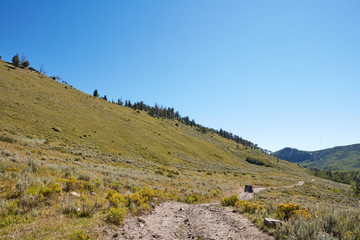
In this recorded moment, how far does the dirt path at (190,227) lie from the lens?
269 inches

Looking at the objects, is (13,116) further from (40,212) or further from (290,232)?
(290,232)

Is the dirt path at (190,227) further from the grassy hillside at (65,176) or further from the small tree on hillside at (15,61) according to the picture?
the small tree on hillside at (15,61)

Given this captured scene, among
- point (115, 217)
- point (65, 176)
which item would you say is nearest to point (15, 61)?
point (65, 176)

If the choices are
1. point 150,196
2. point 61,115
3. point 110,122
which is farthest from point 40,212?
point 110,122

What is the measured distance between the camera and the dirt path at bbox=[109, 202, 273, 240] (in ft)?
22.4

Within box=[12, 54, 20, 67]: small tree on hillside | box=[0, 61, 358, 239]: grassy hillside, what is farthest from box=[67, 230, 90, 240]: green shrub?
box=[12, 54, 20, 67]: small tree on hillside

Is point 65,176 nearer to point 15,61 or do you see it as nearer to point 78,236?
point 78,236

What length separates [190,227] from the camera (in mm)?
8203

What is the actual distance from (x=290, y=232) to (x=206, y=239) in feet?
10.2

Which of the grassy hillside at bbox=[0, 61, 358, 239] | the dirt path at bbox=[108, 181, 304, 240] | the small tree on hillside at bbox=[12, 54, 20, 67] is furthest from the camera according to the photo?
the small tree on hillside at bbox=[12, 54, 20, 67]

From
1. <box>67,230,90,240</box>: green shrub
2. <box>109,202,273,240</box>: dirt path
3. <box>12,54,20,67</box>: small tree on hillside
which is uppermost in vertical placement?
<box>12,54,20,67</box>: small tree on hillside

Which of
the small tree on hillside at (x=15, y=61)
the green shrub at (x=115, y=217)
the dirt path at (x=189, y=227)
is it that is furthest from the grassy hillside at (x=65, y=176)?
the small tree on hillside at (x=15, y=61)

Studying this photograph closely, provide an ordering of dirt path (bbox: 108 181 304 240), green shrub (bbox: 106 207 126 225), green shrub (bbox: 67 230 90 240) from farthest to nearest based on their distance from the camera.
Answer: green shrub (bbox: 106 207 126 225) < dirt path (bbox: 108 181 304 240) < green shrub (bbox: 67 230 90 240)

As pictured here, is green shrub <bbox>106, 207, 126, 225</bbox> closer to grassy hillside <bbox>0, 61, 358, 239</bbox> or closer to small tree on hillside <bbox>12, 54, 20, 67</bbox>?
grassy hillside <bbox>0, 61, 358, 239</bbox>
